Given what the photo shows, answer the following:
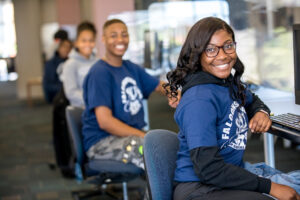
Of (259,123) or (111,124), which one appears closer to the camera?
(259,123)

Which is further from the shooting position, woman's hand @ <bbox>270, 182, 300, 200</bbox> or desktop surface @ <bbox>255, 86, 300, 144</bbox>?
desktop surface @ <bbox>255, 86, 300, 144</bbox>

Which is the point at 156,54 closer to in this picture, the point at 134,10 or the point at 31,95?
the point at 134,10

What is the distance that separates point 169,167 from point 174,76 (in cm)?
35

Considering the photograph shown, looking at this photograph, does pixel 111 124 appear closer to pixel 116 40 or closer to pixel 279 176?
pixel 116 40

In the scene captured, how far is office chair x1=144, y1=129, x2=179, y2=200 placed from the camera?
172 cm

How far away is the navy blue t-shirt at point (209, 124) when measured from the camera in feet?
5.13

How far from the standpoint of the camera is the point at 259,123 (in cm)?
185

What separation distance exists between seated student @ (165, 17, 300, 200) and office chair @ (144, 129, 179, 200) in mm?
50

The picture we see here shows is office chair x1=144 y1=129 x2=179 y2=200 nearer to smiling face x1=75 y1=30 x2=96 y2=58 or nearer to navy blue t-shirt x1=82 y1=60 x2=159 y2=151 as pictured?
navy blue t-shirt x1=82 y1=60 x2=159 y2=151

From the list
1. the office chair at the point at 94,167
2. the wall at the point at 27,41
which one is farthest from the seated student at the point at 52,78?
the wall at the point at 27,41

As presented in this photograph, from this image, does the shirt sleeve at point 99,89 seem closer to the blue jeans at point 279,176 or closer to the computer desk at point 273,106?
the computer desk at point 273,106

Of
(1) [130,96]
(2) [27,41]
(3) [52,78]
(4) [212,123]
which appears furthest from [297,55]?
(2) [27,41]

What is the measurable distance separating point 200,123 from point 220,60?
28 cm

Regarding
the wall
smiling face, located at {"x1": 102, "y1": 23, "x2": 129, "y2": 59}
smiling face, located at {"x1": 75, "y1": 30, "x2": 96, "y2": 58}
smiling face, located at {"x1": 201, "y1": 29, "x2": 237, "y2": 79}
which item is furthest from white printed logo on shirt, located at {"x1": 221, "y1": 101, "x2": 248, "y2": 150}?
the wall
